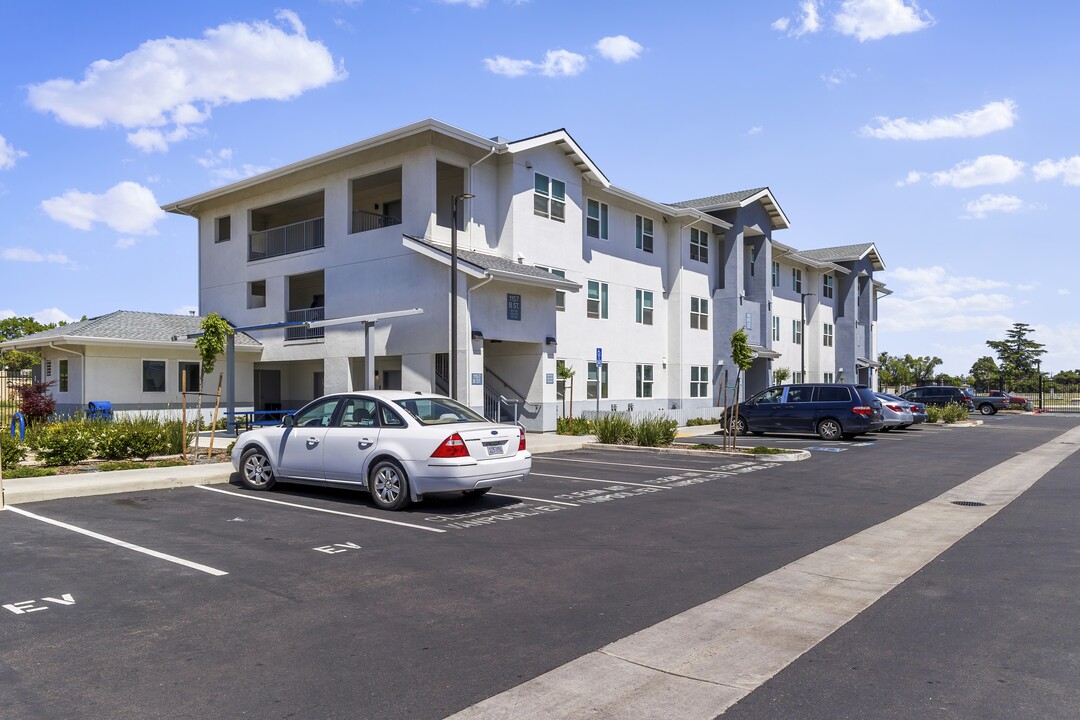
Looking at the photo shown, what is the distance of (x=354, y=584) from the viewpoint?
275 inches

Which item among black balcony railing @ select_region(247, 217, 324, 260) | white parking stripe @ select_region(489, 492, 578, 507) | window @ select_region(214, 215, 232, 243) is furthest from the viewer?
window @ select_region(214, 215, 232, 243)

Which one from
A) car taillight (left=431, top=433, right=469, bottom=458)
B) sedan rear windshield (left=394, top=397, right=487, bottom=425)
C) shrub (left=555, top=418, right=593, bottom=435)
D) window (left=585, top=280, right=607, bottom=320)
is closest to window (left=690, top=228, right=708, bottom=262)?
window (left=585, top=280, right=607, bottom=320)

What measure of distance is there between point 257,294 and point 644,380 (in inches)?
641

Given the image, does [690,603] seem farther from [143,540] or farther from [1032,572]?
[143,540]

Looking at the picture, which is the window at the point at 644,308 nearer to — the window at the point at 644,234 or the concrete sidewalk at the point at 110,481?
the window at the point at 644,234

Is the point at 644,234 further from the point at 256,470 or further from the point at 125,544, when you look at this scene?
the point at 125,544

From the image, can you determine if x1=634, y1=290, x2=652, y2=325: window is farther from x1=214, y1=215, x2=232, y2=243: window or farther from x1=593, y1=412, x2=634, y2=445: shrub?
x1=214, y1=215, x2=232, y2=243: window

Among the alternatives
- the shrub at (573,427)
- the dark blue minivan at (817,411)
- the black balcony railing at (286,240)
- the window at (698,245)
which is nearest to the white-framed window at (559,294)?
the shrub at (573,427)

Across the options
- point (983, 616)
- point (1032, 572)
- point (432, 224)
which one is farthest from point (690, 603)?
point (432, 224)

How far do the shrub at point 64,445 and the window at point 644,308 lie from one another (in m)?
21.3

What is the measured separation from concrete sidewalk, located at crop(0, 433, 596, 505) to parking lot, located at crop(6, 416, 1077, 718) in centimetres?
39

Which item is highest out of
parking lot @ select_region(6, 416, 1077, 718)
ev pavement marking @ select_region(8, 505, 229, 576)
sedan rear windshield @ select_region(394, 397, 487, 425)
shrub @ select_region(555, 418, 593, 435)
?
sedan rear windshield @ select_region(394, 397, 487, 425)

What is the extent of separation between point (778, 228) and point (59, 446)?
34.4 meters

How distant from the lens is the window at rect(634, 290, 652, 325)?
1266 inches
